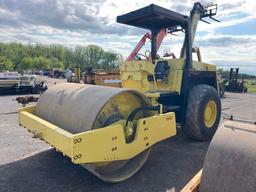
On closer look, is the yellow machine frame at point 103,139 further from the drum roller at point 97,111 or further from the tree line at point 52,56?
the tree line at point 52,56

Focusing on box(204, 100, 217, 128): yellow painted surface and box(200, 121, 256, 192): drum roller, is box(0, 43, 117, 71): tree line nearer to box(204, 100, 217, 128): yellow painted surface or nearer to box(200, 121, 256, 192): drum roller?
box(204, 100, 217, 128): yellow painted surface

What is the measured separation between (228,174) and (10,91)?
51.3ft

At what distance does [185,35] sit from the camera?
15.8 feet

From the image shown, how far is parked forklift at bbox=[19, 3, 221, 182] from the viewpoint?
9.45 ft

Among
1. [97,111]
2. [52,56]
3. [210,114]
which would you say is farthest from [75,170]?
[52,56]

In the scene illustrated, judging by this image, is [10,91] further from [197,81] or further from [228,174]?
[228,174]

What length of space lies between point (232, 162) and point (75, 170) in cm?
229

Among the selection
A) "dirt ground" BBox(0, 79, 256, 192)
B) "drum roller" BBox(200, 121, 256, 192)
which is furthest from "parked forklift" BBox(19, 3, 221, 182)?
"drum roller" BBox(200, 121, 256, 192)

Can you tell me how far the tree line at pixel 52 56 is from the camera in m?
68.1

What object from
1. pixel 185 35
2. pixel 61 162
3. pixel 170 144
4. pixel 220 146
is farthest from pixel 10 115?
pixel 220 146

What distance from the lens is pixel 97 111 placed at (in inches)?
119

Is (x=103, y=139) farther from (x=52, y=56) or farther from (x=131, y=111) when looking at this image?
(x=52, y=56)

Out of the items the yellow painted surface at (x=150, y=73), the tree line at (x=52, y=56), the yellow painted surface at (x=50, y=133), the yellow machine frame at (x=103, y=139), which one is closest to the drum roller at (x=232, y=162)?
the yellow machine frame at (x=103, y=139)

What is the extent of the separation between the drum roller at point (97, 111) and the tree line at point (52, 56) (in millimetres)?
64157
